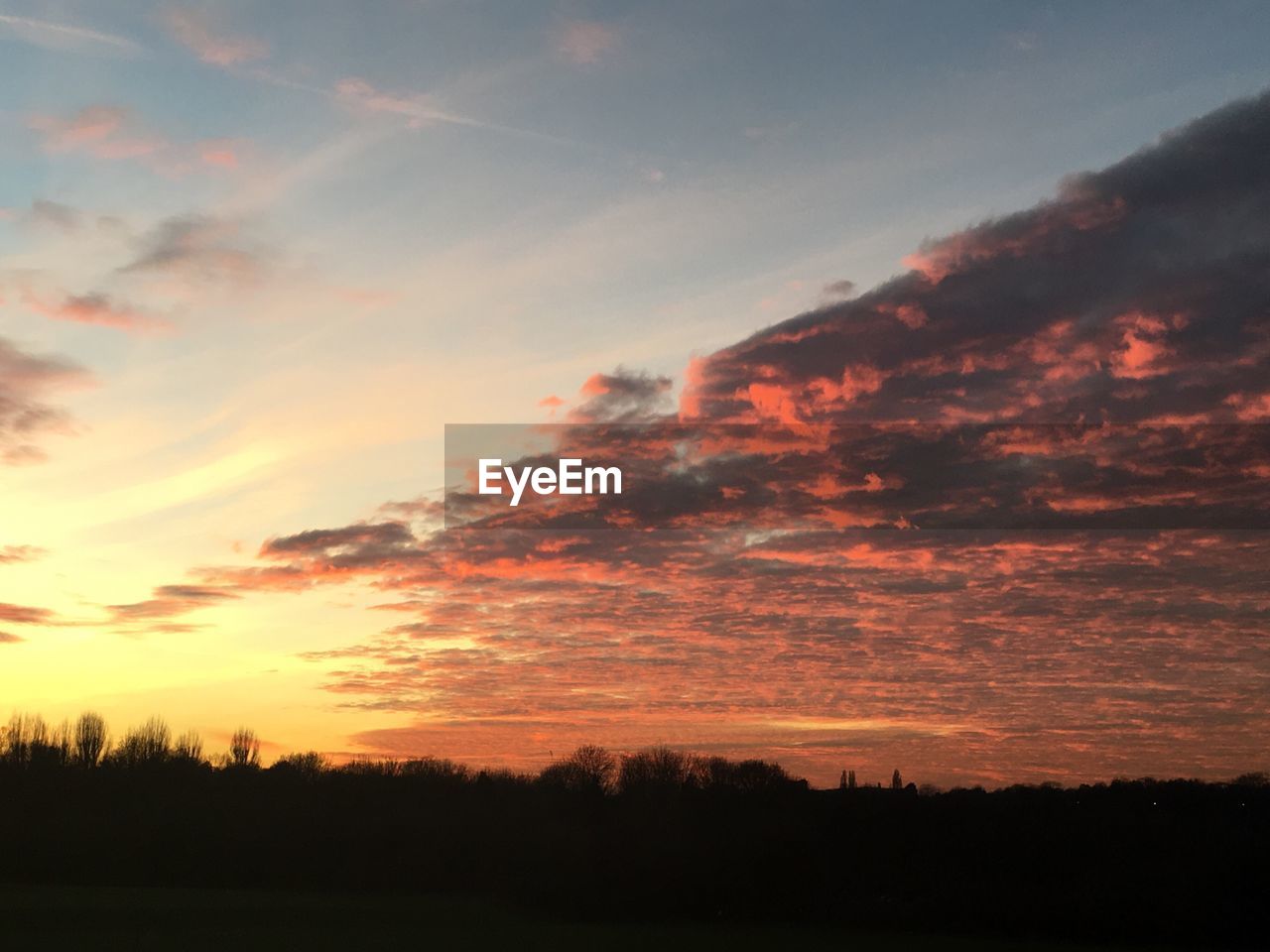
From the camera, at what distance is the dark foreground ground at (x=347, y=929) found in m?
48.0

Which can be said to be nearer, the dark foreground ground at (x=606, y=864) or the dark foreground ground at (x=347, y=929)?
the dark foreground ground at (x=347, y=929)

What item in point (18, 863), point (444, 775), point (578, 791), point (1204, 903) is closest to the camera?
point (1204, 903)

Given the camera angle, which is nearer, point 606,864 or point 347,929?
point 347,929

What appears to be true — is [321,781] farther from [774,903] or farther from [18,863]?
[774,903]

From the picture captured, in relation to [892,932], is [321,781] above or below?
above

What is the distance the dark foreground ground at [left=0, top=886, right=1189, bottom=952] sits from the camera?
1891 inches

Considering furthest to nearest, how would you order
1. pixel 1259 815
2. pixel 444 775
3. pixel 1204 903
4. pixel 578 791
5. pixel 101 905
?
pixel 444 775 < pixel 578 791 < pixel 1259 815 < pixel 101 905 < pixel 1204 903

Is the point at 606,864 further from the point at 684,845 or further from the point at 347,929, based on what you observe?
the point at 347,929

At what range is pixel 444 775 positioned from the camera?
91562 millimetres

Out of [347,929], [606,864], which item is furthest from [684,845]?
[347,929]

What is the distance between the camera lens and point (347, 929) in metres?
53.1

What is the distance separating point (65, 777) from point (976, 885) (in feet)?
198

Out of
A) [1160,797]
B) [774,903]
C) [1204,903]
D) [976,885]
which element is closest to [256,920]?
[774,903]

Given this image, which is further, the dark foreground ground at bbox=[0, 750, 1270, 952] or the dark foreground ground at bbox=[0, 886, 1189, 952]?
the dark foreground ground at bbox=[0, 750, 1270, 952]
